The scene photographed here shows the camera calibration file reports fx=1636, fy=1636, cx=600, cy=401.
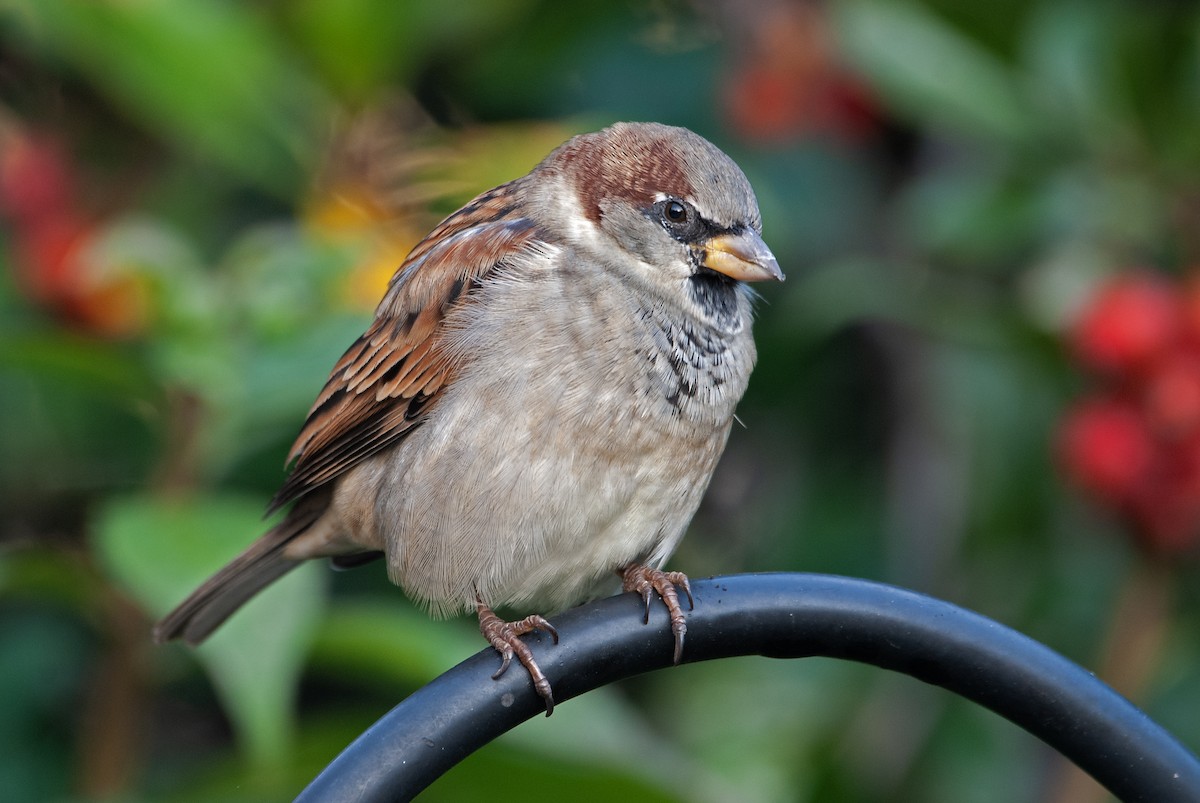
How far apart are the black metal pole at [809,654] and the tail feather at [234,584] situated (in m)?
0.69

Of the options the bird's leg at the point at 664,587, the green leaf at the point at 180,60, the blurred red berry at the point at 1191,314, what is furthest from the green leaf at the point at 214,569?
the blurred red berry at the point at 1191,314

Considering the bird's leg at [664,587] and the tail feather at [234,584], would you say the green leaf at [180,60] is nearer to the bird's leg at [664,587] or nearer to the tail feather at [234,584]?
the tail feather at [234,584]

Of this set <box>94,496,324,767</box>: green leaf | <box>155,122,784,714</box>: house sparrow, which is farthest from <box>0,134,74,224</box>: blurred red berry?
<box>155,122,784,714</box>: house sparrow

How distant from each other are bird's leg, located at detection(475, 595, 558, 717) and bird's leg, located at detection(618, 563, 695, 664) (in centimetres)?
11

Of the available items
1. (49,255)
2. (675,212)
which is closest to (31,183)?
(49,255)

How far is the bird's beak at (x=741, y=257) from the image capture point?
1975 mm

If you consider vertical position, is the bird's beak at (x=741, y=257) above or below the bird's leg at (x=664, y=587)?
above

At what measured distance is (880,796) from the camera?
9.87ft

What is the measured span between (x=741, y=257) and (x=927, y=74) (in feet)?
→ 3.19

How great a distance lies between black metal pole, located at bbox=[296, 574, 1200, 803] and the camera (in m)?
1.47

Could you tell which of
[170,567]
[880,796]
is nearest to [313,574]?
[170,567]

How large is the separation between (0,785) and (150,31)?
49.6 inches

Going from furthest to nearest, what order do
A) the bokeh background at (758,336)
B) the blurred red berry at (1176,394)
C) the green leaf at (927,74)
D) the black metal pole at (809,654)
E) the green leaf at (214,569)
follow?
1. the green leaf at (927,74)
2. the blurred red berry at (1176,394)
3. the bokeh background at (758,336)
4. the green leaf at (214,569)
5. the black metal pole at (809,654)

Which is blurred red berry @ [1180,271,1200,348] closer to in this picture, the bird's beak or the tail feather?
the bird's beak
